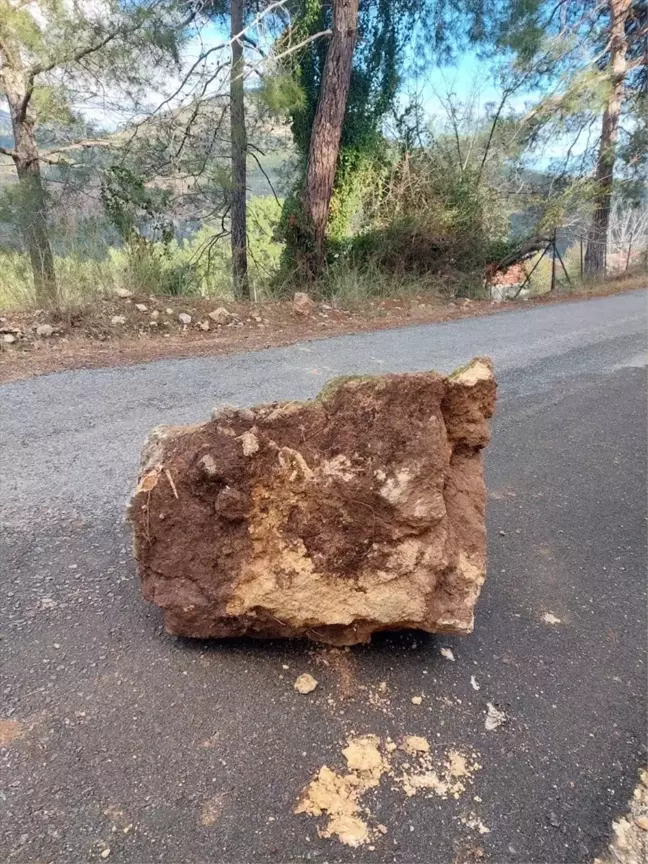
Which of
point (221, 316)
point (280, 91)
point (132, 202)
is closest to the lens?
point (221, 316)

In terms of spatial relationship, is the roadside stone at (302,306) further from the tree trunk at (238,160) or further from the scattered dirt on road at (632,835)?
the scattered dirt on road at (632,835)

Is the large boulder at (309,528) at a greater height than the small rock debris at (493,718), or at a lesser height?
greater

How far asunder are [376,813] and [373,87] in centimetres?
1040

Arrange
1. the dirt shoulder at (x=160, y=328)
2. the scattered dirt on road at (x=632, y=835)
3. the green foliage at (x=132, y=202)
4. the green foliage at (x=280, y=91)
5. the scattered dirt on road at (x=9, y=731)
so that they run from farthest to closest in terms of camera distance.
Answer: the green foliage at (x=132, y=202) < the green foliage at (x=280, y=91) < the dirt shoulder at (x=160, y=328) < the scattered dirt on road at (x=9, y=731) < the scattered dirt on road at (x=632, y=835)

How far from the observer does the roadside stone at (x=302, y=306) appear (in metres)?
7.08

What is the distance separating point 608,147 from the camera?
12.5m

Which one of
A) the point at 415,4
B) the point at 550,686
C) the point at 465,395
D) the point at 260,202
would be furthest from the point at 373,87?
the point at 550,686

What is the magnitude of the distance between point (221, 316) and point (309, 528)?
16.4 ft

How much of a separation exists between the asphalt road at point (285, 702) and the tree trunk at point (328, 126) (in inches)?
265

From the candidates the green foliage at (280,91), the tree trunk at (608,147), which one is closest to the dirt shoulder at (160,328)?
the green foliage at (280,91)

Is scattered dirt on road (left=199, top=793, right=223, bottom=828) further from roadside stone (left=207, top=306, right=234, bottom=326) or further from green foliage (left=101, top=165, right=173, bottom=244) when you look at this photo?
green foliage (left=101, top=165, right=173, bottom=244)

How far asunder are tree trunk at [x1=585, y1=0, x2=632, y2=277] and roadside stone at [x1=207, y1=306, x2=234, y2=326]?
31.5 ft

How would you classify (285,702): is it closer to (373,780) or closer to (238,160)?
(373,780)

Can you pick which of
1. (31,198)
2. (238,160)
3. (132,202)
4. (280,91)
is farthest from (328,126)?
(31,198)
